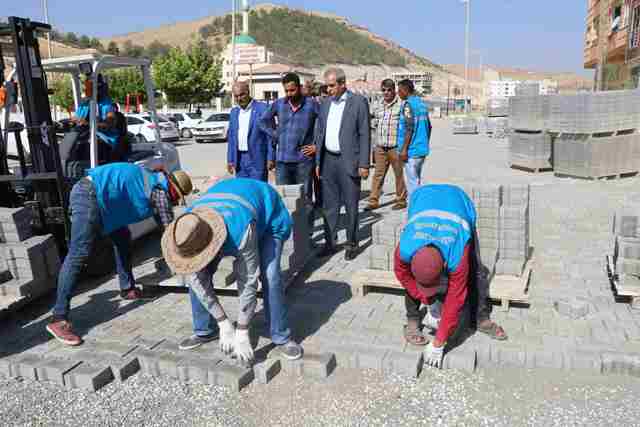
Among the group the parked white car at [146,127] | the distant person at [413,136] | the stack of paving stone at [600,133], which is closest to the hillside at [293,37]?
the parked white car at [146,127]

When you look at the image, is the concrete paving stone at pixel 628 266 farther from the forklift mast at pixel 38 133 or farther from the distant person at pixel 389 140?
the forklift mast at pixel 38 133

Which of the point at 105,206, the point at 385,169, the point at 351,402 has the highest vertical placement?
the point at 105,206

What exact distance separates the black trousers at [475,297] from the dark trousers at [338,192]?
6.53ft

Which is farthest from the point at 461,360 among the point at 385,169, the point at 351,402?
the point at 385,169

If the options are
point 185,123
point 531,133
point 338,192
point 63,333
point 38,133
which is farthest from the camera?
point 185,123

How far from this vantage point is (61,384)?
3646 millimetres

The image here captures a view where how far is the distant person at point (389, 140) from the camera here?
785 centimetres

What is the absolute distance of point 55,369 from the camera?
365cm

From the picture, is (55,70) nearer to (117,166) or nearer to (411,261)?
(117,166)

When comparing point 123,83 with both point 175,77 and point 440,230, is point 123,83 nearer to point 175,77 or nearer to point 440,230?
point 175,77

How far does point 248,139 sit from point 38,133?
2.10 m

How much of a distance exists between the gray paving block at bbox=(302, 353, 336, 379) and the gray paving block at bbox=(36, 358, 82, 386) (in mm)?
1556

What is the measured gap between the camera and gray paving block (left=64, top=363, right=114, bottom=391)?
11.6 feet

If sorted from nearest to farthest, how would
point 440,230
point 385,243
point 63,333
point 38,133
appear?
point 440,230 < point 63,333 < point 385,243 < point 38,133
